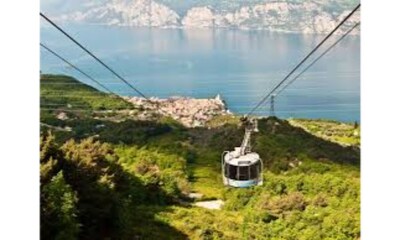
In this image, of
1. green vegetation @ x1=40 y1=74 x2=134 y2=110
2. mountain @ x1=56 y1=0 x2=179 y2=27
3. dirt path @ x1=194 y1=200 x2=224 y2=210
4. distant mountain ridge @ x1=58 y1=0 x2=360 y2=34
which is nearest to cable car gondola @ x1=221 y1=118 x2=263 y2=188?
dirt path @ x1=194 y1=200 x2=224 y2=210

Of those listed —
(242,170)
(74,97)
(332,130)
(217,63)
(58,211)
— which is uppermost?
(217,63)

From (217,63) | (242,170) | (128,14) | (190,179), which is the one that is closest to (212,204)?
(190,179)

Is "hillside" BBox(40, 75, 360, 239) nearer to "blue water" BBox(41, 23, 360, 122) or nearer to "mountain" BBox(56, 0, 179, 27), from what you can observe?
"blue water" BBox(41, 23, 360, 122)

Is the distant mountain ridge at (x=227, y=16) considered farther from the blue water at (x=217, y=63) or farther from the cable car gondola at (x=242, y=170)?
the cable car gondola at (x=242, y=170)

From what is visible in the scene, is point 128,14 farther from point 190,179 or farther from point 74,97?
point 190,179

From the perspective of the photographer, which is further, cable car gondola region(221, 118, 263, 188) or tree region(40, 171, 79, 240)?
cable car gondola region(221, 118, 263, 188)

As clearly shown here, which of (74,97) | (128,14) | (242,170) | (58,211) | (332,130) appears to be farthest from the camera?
(74,97)
